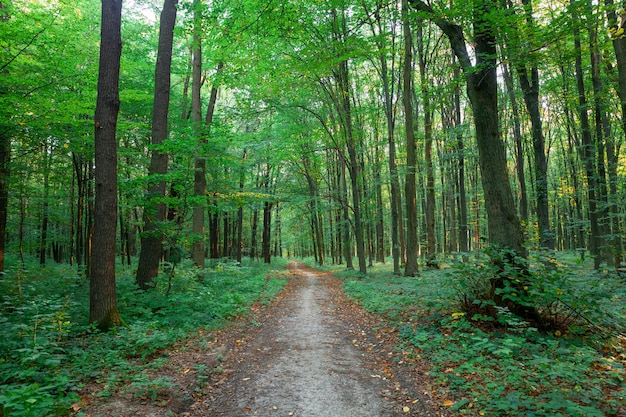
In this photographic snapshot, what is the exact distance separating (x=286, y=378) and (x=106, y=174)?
5.27 meters

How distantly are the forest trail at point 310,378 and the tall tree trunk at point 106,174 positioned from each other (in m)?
2.87

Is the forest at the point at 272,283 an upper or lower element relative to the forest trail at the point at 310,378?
upper

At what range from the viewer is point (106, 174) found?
6.36 meters

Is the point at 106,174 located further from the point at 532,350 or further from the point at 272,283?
the point at 272,283

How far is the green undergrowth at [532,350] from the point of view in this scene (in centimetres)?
350

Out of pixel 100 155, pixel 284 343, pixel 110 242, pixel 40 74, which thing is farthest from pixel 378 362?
pixel 40 74

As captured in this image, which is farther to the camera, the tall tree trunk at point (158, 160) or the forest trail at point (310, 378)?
the tall tree trunk at point (158, 160)

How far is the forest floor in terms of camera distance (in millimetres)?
3891

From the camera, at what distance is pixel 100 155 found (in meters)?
6.32

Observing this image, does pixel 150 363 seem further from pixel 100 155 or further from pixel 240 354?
pixel 100 155

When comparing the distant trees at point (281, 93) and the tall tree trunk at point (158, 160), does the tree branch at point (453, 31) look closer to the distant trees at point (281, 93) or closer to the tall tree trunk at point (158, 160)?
the distant trees at point (281, 93)

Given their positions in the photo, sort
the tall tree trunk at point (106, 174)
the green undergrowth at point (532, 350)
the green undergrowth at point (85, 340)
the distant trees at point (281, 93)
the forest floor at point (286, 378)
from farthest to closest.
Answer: the distant trees at point (281, 93) < the tall tree trunk at point (106, 174) < the forest floor at point (286, 378) < the green undergrowth at point (85, 340) < the green undergrowth at point (532, 350)

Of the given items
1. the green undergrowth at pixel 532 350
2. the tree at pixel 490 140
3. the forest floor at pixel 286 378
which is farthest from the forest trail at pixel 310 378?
the tree at pixel 490 140

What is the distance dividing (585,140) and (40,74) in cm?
1891
